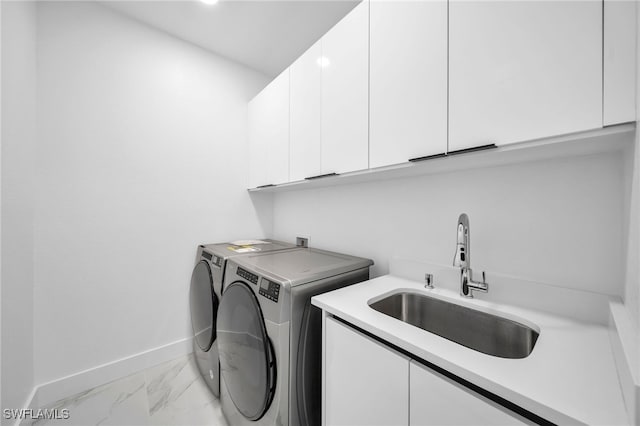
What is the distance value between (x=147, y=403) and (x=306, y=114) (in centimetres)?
233

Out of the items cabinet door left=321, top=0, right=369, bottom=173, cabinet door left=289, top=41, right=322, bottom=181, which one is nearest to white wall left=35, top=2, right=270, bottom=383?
cabinet door left=289, top=41, right=322, bottom=181

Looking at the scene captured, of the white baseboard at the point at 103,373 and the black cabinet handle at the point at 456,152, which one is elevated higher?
the black cabinet handle at the point at 456,152

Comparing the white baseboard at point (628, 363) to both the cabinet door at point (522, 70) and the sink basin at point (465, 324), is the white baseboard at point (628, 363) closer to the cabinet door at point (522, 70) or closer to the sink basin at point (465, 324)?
the sink basin at point (465, 324)

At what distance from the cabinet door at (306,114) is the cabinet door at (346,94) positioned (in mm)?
64

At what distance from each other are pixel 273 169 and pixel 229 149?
2.33 ft

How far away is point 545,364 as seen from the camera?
2.07ft

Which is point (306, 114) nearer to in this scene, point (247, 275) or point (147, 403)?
point (247, 275)

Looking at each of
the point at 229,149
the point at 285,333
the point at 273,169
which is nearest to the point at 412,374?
the point at 285,333

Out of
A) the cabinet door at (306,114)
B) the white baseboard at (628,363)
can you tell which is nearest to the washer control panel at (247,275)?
the cabinet door at (306,114)

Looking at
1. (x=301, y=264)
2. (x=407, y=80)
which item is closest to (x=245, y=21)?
(x=407, y=80)

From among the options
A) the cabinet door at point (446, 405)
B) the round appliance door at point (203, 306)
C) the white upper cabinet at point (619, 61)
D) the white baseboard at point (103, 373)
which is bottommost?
the white baseboard at point (103, 373)

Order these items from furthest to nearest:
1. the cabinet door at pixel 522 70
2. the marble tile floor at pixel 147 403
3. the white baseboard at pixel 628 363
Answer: the marble tile floor at pixel 147 403 < the cabinet door at pixel 522 70 < the white baseboard at pixel 628 363

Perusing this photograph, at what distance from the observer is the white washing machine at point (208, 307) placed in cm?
164

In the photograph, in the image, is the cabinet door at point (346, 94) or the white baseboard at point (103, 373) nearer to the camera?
the cabinet door at point (346, 94)
